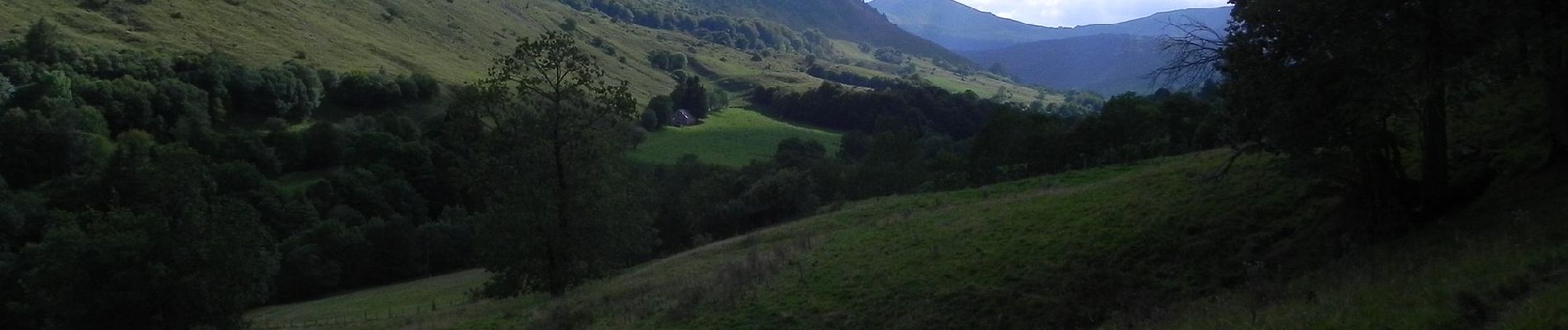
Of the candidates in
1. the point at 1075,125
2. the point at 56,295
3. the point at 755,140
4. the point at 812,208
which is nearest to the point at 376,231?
the point at 812,208

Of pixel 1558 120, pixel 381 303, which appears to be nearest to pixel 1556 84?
pixel 1558 120

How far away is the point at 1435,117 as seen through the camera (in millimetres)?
15711

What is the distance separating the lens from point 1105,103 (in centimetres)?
6806

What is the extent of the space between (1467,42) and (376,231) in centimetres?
7163

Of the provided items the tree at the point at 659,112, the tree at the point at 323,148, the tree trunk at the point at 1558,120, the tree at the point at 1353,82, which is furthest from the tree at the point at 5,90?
the tree trunk at the point at 1558,120

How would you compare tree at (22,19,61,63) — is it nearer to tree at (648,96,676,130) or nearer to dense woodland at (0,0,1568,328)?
dense woodland at (0,0,1568,328)

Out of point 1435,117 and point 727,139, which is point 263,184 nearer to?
point 727,139

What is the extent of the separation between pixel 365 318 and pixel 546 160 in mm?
11760

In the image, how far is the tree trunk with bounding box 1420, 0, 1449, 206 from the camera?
14773 millimetres

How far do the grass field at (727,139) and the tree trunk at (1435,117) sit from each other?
93783mm

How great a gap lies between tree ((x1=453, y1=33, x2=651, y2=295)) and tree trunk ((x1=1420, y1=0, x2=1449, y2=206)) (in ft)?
79.0

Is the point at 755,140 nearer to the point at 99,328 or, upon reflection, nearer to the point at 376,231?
the point at 376,231

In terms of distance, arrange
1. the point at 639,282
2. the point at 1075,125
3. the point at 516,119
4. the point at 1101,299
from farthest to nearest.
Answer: the point at 1075,125 < the point at 516,119 < the point at 639,282 < the point at 1101,299

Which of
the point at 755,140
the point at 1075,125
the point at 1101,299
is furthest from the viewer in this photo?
the point at 755,140
